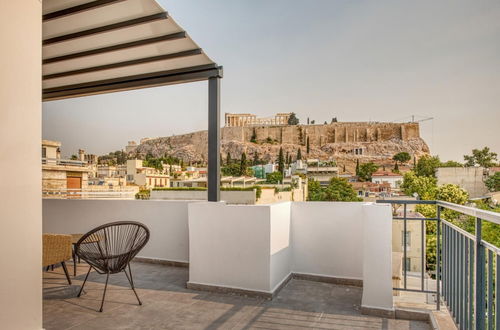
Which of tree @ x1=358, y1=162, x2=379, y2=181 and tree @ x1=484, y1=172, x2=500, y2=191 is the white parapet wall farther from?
tree @ x1=358, y1=162, x2=379, y2=181

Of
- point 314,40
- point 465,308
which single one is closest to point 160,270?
point 465,308

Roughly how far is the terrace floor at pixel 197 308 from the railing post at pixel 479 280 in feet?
3.17

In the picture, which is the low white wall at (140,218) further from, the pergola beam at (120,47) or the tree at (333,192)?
the tree at (333,192)

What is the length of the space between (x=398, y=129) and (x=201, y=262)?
6941 cm

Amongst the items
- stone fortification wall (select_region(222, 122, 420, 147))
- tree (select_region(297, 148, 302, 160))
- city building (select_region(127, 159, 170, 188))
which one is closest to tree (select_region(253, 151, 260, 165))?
stone fortification wall (select_region(222, 122, 420, 147))

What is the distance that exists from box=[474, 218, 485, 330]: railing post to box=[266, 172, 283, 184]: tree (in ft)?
168

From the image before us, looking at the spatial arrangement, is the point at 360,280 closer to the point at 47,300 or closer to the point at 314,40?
the point at 47,300

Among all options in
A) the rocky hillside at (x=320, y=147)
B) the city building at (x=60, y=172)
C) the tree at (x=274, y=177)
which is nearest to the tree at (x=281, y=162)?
the rocky hillside at (x=320, y=147)

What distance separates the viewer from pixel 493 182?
162ft

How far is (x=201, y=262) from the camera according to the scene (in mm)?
3352

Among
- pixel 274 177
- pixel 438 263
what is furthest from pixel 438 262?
pixel 274 177

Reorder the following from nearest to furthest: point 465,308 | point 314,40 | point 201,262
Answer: point 465,308, point 201,262, point 314,40

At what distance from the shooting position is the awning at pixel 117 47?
321 cm

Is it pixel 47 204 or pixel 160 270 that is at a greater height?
pixel 47 204
